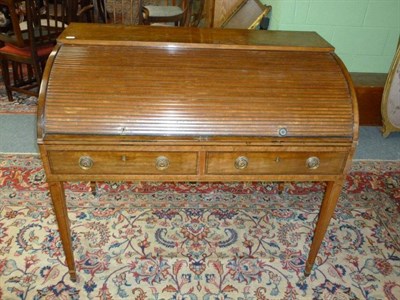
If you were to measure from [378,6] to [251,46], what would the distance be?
1.76 m

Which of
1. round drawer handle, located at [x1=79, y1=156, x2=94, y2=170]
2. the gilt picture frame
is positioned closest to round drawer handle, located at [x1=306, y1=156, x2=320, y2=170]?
round drawer handle, located at [x1=79, y1=156, x2=94, y2=170]

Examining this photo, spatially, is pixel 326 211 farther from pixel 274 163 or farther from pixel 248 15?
pixel 248 15

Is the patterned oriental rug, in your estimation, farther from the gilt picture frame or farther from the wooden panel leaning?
the gilt picture frame

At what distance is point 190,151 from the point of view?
152cm

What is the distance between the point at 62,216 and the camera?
1.68m

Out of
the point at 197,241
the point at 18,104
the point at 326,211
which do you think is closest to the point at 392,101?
the point at 326,211

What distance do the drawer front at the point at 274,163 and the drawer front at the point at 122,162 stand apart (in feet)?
0.36

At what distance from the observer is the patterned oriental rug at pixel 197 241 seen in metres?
1.91

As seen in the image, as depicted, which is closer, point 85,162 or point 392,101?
point 85,162

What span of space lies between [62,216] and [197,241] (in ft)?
2.70

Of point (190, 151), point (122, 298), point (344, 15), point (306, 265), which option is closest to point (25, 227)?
point (122, 298)

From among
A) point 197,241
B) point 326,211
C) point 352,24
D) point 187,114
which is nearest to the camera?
point 187,114

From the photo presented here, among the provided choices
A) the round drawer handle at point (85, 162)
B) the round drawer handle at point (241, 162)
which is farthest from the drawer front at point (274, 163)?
the round drawer handle at point (85, 162)

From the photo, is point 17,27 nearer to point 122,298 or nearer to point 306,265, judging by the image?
point 122,298
